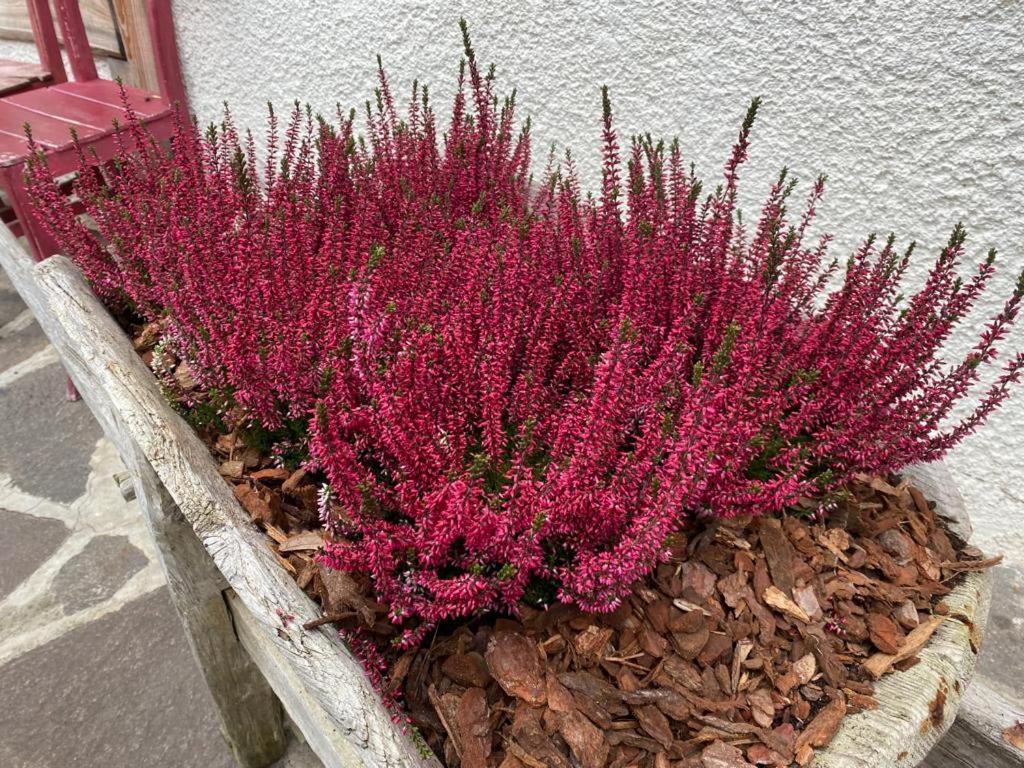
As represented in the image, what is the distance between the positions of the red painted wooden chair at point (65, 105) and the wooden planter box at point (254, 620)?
1.13 m

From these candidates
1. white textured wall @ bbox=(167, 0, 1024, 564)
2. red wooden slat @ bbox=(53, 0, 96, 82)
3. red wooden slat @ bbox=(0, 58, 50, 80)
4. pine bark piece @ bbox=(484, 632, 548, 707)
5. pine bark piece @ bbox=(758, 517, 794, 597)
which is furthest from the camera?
red wooden slat @ bbox=(0, 58, 50, 80)

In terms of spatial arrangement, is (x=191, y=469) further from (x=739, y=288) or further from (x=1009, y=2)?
(x=1009, y=2)

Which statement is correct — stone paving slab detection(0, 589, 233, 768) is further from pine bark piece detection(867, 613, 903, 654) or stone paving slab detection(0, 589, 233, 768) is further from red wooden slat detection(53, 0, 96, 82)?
red wooden slat detection(53, 0, 96, 82)

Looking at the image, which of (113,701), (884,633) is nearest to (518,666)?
(884,633)

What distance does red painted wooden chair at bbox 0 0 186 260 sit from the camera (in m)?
3.07

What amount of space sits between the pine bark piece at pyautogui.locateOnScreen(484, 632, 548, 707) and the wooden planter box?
0.20 meters

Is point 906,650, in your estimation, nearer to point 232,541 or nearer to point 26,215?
point 232,541

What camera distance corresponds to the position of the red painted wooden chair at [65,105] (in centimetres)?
307

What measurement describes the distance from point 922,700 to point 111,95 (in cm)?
451

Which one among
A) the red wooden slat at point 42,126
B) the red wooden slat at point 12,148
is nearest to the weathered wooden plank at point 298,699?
the red wooden slat at point 12,148

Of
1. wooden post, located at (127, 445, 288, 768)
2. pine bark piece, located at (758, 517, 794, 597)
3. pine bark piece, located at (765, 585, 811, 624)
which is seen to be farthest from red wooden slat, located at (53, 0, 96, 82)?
pine bark piece, located at (765, 585, 811, 624)

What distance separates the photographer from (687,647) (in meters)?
1.43

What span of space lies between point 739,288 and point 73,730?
98.0 inches

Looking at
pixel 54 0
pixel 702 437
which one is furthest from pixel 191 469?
pixel 54 0
